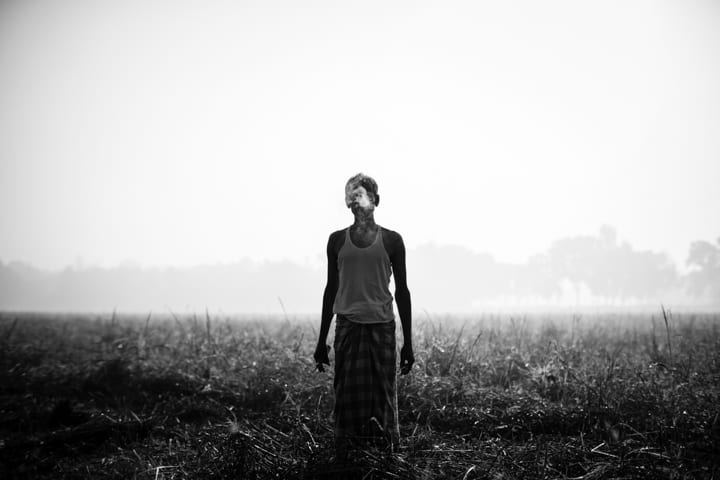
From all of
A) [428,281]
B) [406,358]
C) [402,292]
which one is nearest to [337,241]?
[402,292]

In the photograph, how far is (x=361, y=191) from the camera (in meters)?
2.82

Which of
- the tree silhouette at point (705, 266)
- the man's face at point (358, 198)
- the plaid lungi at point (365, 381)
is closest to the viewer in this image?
the plaid lungi at point (365, 381)

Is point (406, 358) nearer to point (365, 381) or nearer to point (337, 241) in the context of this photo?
point (365, 381)

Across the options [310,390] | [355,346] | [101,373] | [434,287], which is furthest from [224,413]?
[434,287]

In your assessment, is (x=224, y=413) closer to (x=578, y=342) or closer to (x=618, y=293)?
(x=578, y=342)

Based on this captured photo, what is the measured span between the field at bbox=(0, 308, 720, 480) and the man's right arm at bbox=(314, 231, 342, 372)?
0.52 metres

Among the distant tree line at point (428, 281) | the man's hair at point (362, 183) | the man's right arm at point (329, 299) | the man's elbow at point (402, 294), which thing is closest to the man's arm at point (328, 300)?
the man's right arm at point (329, 299)

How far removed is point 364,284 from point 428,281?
9592cm

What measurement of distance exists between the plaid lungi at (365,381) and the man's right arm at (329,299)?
0.51 feet

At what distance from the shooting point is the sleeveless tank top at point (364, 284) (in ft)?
8.83

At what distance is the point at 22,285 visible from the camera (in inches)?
4323

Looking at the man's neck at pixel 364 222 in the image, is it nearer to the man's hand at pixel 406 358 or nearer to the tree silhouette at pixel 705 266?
the man's hand at pixel 406 358

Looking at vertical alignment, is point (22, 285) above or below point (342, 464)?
below

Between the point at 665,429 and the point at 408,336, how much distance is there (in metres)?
2.40
